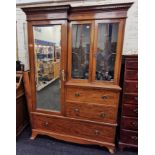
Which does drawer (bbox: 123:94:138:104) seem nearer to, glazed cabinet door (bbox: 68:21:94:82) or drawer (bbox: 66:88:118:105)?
drawer (bbox: 66:88:118:105)

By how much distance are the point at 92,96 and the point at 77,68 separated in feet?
1.39

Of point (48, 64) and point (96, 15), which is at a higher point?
point (96, 15)

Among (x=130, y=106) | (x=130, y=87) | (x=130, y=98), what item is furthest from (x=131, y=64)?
(x=130, y=106)

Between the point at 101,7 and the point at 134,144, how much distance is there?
183 cm

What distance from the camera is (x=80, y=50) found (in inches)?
72.9

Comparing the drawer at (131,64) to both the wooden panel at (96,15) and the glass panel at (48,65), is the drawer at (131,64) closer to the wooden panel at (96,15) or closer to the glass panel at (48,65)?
the wooden panel at (96,15)

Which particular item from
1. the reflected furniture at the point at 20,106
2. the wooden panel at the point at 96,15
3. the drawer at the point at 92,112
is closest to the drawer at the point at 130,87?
the drawer at the point at 92,112

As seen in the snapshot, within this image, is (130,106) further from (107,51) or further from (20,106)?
(20,106)

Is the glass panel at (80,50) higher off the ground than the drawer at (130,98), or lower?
higher

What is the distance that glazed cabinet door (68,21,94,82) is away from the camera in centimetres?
176

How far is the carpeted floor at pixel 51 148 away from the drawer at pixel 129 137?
0.16 meters

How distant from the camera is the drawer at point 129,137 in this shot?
6.28 feet

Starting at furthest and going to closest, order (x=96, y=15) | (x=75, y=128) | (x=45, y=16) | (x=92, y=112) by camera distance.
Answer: (x=75, y=128) < (x=92, y=112) < (x=45, y=16) < (x=96, y=15)

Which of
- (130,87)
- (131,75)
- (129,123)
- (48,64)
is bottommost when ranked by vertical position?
(129,123)
